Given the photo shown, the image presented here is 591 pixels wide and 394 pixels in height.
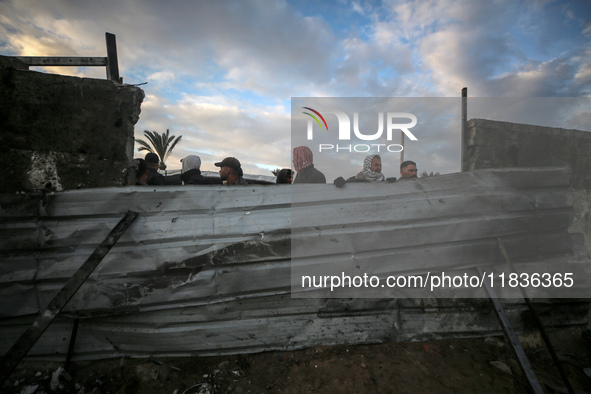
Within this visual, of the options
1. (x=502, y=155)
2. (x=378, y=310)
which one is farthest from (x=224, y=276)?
(x=502, y=155)

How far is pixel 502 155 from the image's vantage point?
407cm

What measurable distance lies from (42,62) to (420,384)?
455 cm

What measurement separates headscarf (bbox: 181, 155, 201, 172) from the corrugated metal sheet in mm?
1470

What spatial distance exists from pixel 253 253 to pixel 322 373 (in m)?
1.17

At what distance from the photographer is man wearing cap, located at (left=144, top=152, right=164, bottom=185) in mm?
3281

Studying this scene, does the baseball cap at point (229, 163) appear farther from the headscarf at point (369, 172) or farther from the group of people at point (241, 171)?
the headscarf at point (369, 172)

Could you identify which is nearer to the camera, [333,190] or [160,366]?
[160,366]

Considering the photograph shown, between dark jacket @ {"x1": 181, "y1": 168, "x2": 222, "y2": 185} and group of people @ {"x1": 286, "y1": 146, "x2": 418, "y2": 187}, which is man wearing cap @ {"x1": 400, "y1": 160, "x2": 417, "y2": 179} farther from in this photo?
dark jacket @ {"x1": 181, "y1": 168, "x2": 222, "y2": 185}

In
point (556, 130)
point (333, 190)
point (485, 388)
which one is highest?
point (556, 130)

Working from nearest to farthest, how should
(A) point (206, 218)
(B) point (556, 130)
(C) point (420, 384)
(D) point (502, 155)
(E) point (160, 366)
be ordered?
(C) point (420, 384), (E) point (160, 366), (A) point (206, 218), (D) point (502, 155), (B) point (556, 130)

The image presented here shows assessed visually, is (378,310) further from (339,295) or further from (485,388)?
(485,388)

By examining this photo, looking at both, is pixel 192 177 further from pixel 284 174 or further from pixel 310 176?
pixel 310 176

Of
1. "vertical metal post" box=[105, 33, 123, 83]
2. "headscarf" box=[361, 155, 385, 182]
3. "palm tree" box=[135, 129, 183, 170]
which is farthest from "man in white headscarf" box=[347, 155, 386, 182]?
"palm tree" box=[135, 129, 183, 170]

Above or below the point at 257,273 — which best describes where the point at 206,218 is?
above
